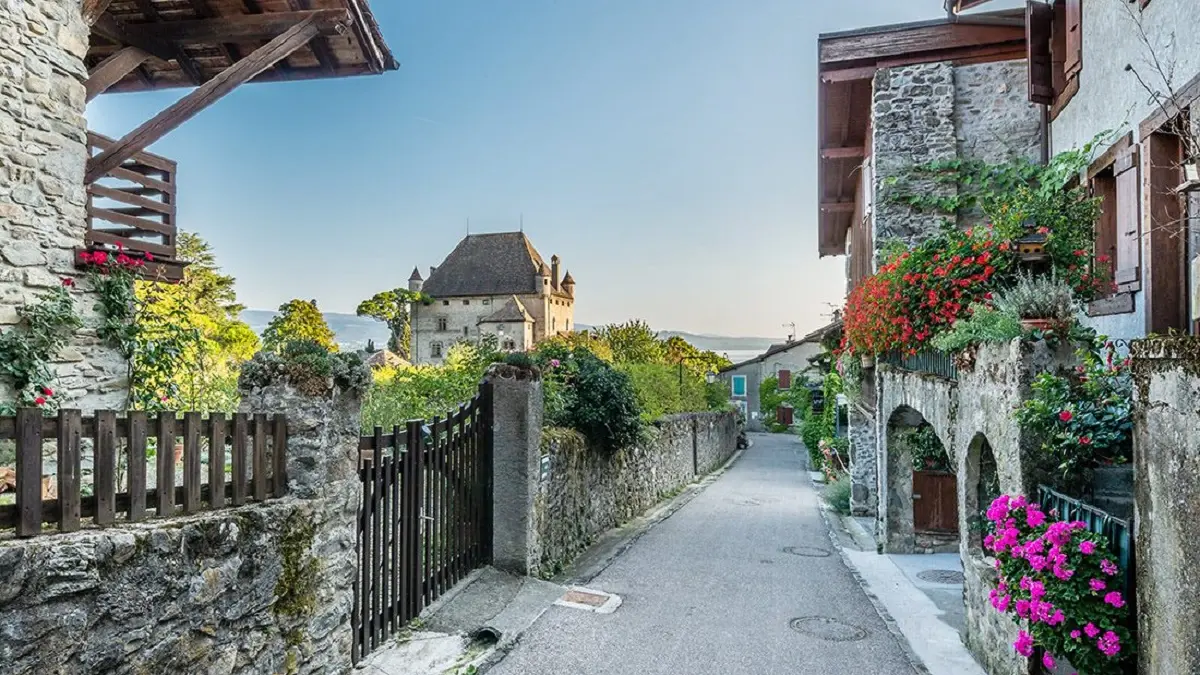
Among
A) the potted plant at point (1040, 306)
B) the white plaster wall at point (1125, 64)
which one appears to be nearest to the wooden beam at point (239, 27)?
the potted plant at point (1040, 306)

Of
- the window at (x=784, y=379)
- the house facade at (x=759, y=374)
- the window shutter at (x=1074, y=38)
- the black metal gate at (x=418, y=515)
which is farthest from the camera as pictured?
the house facade at (x=759, y=374)

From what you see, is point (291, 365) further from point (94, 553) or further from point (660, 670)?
point (660, 670)

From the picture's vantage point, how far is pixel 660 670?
5426 mm

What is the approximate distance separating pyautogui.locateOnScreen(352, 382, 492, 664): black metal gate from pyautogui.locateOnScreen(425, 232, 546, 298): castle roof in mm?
52167

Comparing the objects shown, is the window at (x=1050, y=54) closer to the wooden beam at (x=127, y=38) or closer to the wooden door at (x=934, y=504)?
the wooden door at (x=934, y=504)

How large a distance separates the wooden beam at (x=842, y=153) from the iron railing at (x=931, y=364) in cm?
526

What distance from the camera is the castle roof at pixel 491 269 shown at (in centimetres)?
5928

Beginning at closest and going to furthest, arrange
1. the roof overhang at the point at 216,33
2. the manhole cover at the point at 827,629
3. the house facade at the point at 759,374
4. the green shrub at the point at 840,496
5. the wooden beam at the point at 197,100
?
1. the manhole cover at the point at 827,629
2. the wooden beam at the point at 197,100
3. the roof overhang at the point at 216,33
4. the green shrub at the point at 840,496
5. the house facade at the point at 759,374

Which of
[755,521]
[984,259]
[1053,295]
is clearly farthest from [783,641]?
[755,521]

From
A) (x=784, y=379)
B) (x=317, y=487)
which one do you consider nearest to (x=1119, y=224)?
(x=317, y=487)

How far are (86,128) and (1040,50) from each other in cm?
1081

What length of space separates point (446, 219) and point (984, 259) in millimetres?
61583

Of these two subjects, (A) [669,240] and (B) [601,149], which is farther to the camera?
(A) [669,240]

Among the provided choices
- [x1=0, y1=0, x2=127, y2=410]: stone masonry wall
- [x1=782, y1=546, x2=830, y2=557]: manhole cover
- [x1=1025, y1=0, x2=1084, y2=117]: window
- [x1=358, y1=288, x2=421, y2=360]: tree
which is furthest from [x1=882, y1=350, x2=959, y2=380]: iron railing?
[x1=358, y1=288, x2=421, y2=360]: tree
